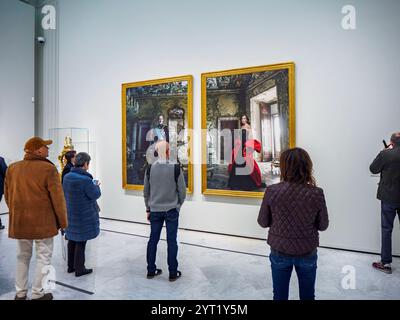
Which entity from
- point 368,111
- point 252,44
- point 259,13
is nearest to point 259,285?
point 368,111

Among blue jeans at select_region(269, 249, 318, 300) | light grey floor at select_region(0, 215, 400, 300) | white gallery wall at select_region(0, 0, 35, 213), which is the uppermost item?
white gallery wall at select_region(0, 0, 35, 213)

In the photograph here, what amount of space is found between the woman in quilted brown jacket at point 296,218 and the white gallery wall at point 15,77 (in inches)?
321

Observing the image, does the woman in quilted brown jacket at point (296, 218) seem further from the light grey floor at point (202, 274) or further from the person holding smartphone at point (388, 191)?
the person holding smartphone at point (388, 191)

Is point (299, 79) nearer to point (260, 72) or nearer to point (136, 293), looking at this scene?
point (260, 72)

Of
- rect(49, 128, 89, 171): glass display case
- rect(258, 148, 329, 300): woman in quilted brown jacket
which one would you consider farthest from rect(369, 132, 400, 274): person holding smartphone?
rect(49, 128, 89, 171): glass display case

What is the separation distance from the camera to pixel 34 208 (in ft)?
10.4

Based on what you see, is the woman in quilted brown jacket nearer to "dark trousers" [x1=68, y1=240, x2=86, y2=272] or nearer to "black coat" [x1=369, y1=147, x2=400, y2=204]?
"black coat" [x1=369, y1=147, x2=400, y2=204]

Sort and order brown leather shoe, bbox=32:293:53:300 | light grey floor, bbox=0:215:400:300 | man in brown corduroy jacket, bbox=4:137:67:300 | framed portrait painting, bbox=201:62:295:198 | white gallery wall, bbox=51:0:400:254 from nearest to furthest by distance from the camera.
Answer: man in brown corduroy jacket, bbox=4:137:67:300
brown leather shoe, bbox=32:293:53:300
light grey floor, bbox=0:215:400:300
white gallery wall, bbox=51:0:400:254
framed portrait painting, bbox=201:62:295:198

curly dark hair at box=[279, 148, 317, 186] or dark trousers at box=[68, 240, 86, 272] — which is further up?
curly dark hair at box=[279, 148, 317, 186]

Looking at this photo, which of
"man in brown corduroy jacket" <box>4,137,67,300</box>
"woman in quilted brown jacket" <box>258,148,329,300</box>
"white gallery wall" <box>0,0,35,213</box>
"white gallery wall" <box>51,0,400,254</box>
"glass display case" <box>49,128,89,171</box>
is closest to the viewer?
"woman in quilted brown jacket" <box>258,148,329,300</box>

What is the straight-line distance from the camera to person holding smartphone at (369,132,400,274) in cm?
416

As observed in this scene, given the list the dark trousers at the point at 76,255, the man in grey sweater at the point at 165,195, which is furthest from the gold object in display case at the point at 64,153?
the man in grey sweater at the point at 165,195

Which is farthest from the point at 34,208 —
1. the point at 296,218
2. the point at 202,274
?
the point at 296,218

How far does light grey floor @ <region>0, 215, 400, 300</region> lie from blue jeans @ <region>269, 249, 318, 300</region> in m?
1.17
